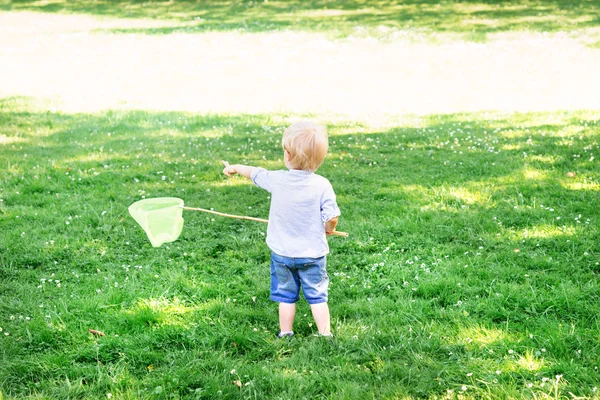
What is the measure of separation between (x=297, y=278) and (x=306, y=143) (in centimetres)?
103

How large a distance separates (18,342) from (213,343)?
4.57 feet

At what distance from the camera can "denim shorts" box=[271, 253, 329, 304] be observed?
14.7 feet

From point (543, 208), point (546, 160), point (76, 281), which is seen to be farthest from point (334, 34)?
point (76, 281)

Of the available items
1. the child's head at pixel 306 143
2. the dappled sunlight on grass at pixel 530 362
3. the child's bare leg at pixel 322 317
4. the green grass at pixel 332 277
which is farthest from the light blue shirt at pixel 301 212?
the dappled sunlight on grass at pixel 530 362

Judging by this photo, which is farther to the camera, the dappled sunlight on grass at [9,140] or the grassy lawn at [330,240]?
the dappled sunlight on grass at [9,140]

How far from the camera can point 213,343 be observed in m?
4.52

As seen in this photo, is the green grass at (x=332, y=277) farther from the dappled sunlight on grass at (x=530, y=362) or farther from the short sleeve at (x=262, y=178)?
the short sleeve at (x=262, y=178)

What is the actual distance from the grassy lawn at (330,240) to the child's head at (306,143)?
131cm

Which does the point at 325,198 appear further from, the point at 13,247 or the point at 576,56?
the point at 576,56

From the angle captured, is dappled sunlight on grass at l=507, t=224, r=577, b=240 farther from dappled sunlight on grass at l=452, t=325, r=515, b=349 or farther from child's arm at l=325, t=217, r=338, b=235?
child's arm at l=325, t=217, r=338, b=235

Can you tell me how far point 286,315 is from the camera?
4.59 m

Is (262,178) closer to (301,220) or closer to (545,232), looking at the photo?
(301,220)

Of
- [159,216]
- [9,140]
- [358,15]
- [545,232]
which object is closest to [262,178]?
[159,216]

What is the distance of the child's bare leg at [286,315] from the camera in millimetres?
4582
